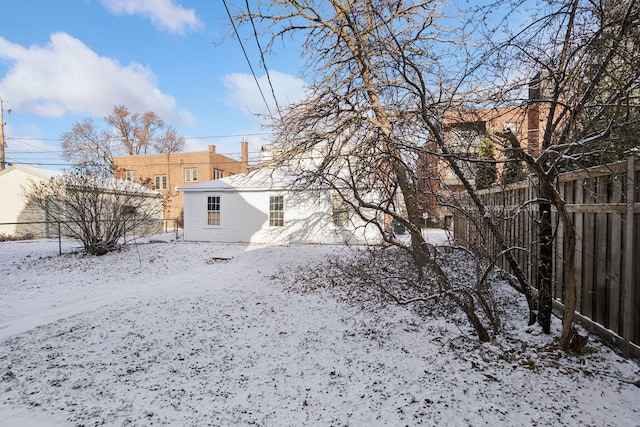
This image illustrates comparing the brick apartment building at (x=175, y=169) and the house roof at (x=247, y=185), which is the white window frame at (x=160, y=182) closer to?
the brick apartment building at (x=175, y=169)

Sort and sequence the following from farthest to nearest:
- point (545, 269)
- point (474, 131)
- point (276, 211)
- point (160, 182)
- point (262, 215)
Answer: point (160, 182)
point (262, 215)
point (276, 211)
point (474, 131)
point (545, 269)

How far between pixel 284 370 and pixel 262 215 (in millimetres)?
11767

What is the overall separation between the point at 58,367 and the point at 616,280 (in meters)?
5.35

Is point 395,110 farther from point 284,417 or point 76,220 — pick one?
point 76,220

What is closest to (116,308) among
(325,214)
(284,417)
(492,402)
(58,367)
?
(58,367)

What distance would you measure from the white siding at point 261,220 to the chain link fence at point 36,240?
227 centimetres

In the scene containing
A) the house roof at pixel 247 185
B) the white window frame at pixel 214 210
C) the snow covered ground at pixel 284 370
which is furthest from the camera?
the white window frame at pixel 214 210

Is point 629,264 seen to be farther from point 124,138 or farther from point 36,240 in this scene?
point 124,138

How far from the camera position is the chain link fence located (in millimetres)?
10697

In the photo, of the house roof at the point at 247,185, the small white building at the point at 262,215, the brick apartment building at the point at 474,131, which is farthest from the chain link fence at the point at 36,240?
the brick apartment building at the point at 474,131

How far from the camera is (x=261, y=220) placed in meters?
14.7

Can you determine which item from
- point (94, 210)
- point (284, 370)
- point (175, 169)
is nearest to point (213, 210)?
point (94, 210)

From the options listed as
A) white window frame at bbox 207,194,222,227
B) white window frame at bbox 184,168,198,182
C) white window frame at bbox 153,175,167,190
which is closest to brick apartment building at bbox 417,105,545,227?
white window frame at bbox 207,194,222,227

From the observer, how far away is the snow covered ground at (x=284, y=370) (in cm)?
248
